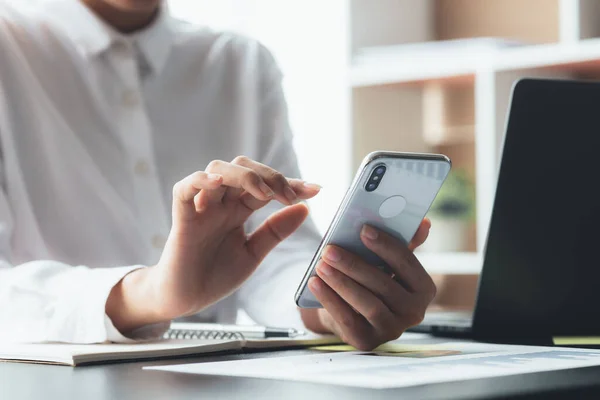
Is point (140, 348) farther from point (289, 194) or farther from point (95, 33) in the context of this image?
point (95, 33)

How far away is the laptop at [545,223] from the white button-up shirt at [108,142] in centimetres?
37

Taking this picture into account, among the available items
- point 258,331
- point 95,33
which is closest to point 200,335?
point 258,331

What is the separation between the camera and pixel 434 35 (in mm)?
3330

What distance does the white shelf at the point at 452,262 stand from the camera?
286 cm

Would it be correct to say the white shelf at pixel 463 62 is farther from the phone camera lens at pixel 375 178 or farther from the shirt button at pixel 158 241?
the phone camera lens at pixel 375 178

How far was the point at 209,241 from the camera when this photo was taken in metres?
1.00

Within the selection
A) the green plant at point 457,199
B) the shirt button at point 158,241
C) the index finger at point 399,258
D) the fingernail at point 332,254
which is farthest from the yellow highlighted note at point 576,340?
the green plant at point 457,199

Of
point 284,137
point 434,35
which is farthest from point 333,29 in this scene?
point 284,137

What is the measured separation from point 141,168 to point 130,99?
120 mm

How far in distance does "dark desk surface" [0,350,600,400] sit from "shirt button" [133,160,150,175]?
77cm

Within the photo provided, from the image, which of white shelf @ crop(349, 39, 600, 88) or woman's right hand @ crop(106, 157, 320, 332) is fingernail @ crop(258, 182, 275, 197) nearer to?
woman's right hand @ crop(106, 157, 320, 332)

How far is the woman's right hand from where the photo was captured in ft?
3.02

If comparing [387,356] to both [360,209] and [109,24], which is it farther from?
[109,24]

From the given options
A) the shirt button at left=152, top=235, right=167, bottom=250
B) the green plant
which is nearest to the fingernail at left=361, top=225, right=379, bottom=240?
the shirt button at left=152, top=235, right=167, bottom=250
